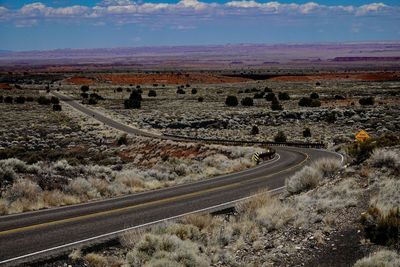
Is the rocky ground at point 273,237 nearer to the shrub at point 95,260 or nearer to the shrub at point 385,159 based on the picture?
the shrub at point 95,260

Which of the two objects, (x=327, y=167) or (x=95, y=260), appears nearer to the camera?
(x=95, y=260)

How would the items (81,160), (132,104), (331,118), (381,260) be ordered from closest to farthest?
(381,260) → (81,160) → (331,118) → (132,104)

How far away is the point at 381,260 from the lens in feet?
28.0

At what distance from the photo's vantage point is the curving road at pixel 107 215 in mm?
10922

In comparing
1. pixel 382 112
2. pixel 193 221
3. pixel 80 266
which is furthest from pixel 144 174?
pixel 382 112

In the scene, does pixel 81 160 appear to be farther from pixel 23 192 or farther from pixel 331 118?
pixel 331 118

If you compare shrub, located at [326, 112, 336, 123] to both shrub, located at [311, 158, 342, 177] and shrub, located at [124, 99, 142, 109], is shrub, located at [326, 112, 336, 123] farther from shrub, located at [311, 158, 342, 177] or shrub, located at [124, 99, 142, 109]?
shrub, located at [311, 158, 342, 177]

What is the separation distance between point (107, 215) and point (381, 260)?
8275 millimetres

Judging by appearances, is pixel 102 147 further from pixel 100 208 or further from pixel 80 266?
pixel 80 266

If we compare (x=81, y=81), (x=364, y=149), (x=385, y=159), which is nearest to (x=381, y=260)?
(x=385, y=159)

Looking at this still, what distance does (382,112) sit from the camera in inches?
2307

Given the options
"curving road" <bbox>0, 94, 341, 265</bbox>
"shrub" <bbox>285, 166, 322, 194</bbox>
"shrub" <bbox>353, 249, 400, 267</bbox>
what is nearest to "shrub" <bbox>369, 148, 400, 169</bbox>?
"shrub" <bbox>285, 166, 322, 194</bbox>

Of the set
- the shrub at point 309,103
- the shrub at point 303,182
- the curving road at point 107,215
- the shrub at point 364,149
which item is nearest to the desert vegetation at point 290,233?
the curving road at point 107,215

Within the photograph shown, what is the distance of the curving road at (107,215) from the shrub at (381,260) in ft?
19.9
